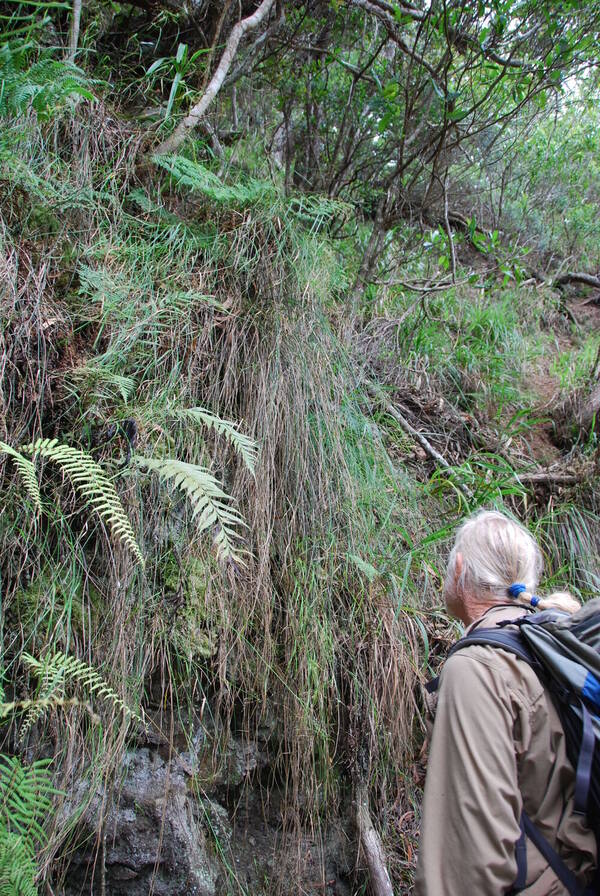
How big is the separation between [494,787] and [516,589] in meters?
0.68

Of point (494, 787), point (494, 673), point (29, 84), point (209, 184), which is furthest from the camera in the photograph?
point (209, 184)

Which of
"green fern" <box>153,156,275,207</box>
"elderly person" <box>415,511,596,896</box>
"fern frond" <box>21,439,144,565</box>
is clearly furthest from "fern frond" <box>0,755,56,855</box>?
"green fern" <box>153,156,275,207</box>

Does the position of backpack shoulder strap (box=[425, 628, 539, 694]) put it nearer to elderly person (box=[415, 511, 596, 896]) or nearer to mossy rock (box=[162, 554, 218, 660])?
elderly person (box=[415, 511, 596, 896])

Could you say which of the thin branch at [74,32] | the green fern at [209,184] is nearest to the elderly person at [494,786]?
the green fern at [209,184]

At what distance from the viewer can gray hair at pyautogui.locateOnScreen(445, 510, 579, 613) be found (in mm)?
2078

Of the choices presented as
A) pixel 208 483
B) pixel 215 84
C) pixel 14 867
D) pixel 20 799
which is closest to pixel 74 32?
pixel 215 84

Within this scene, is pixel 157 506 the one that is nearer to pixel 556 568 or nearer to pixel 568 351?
pixel 556 568

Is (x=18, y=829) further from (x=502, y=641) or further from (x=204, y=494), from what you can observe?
(x=502, y=641)

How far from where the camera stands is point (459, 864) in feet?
4.88

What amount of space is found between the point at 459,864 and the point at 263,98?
4.82 m

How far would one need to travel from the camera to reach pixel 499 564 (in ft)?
6.86

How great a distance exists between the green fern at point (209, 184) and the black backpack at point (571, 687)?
2.44 metres

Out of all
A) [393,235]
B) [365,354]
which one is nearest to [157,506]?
[365,354]

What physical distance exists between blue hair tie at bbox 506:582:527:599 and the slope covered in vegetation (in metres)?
0.78
